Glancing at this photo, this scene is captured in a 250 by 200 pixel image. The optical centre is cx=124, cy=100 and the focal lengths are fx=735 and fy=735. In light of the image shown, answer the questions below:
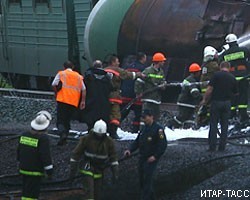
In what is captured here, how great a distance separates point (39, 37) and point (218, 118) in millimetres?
9576

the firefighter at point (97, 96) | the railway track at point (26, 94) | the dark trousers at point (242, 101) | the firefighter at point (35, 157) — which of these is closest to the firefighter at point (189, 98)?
the dark trousers at point (242, 101)

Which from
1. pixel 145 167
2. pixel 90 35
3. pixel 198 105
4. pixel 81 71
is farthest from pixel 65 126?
pixel 81 71

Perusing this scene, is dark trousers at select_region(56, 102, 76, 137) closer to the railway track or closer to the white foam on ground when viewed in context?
the white foam on ground

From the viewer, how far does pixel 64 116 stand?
12484 mm

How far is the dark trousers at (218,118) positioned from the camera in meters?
11.4

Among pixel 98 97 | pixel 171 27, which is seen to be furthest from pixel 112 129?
pixel 171 27

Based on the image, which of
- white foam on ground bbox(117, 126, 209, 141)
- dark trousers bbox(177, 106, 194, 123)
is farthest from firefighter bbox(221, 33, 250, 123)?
dark trousers bbox(177, 106, 194, 123)

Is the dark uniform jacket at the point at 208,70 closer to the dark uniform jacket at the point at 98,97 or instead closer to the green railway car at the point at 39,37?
the dark uniform jacket at the point at 98,97

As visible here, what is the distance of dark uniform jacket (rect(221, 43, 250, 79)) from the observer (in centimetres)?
1246

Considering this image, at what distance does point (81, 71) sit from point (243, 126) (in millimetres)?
6523

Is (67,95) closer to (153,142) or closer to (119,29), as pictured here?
(153,142)

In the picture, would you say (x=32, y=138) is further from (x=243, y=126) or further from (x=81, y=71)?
(x=81, y=71)

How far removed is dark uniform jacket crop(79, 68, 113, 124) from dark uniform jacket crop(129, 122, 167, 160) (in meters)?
2.32

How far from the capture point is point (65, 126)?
1253cm
